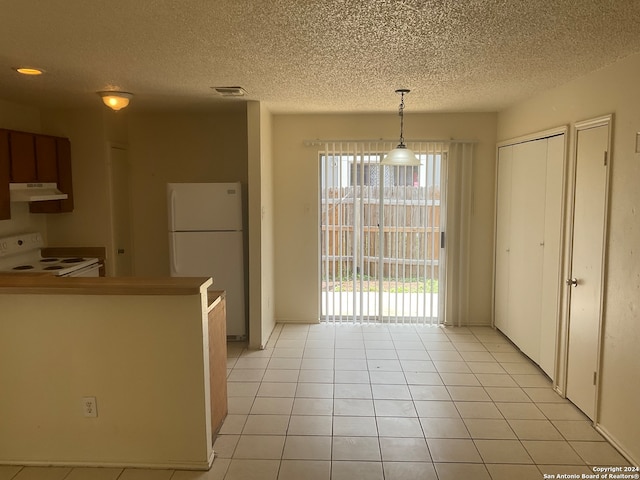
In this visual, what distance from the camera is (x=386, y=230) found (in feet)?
17.3

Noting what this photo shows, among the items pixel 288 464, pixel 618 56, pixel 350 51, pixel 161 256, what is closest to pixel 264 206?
pixel 161 256

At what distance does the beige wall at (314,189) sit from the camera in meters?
5.20

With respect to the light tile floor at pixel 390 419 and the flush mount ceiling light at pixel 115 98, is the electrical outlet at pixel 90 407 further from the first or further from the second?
the flush mount ceiling light at pixel 115 98

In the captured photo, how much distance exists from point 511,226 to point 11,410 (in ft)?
14.2

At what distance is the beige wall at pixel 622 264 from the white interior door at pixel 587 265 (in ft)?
0.32

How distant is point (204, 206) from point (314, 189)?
4.04 ft

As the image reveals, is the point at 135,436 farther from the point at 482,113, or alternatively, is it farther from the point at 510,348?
the point at 482,113

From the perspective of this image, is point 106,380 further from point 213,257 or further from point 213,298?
point 213,257

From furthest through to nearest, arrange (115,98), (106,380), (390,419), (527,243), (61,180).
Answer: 1. (61,180)
2. (527,243)
3. (115,98)
4. (390,419)
5. (106,380)

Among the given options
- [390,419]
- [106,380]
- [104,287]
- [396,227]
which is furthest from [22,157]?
[390,419]

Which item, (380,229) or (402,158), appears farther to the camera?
(380,229)

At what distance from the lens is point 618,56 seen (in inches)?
111

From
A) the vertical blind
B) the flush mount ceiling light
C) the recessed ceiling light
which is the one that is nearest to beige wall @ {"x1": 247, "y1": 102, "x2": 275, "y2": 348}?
the vertical blind

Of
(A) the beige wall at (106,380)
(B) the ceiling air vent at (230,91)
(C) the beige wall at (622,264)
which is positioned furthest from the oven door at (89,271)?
(C) the beige wall at (622,264)
